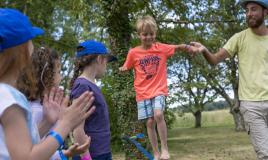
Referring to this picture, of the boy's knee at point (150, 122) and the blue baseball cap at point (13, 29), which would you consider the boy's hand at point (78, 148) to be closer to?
the blue baseball cap at point (13, 29)

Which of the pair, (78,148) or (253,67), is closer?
(78,148)

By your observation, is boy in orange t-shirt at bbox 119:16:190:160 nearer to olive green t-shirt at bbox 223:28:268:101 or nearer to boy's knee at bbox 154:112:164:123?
boy's knee at bbox 154:112:164:123

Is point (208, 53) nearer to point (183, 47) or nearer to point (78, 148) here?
point (183, 47)

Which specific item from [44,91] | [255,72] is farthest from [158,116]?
[44,91]

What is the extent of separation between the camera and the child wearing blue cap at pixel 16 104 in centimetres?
183

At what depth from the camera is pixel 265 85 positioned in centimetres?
445

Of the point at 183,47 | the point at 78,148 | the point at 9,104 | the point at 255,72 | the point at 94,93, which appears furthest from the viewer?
the point at 183,47

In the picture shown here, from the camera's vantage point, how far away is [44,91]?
119 inches

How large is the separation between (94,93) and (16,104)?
1825 mm

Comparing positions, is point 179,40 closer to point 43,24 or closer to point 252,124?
point 252,124

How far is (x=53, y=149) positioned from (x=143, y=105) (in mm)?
3610

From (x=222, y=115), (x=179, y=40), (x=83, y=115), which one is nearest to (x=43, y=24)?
(x=179, y=40)

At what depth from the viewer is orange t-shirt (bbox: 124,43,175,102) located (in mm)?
5422

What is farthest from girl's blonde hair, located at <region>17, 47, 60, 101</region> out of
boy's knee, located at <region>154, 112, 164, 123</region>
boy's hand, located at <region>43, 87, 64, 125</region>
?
boy's knee, located at <region>154, 112, 164, 123</region>
